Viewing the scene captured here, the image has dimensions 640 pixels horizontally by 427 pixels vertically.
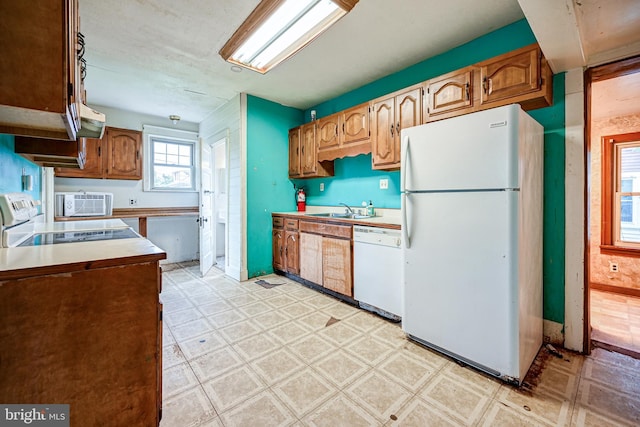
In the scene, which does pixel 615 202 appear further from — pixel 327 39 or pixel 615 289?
pixel 327 39

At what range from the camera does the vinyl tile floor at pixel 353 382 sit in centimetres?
137

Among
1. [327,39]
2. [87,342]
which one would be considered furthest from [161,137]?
[87,342]

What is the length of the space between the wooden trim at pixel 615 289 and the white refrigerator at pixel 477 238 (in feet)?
7.39

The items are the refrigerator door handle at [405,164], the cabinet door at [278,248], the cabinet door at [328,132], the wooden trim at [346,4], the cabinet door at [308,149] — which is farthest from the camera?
the cabinet door at [278,248]

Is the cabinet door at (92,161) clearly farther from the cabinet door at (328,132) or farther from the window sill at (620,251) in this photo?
the window sill at (620,251)

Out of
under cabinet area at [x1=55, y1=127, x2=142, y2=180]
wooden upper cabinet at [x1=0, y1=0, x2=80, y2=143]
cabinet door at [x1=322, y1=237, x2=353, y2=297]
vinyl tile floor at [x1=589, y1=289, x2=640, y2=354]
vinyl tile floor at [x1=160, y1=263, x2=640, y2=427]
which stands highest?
under cabinet area at [x1=55, y1=127, x2=142, y2=180]

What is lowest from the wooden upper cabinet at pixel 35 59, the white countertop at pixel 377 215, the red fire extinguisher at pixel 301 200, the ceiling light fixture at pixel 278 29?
the white countertop at pixel 377 215

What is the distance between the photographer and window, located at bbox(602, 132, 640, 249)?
3318 millimetres

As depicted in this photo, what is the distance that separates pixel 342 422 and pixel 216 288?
8.15 ft

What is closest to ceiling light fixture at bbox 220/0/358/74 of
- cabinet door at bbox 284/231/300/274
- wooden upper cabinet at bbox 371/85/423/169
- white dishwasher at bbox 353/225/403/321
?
wooden upper cabinet at bbox 371/85/423/169

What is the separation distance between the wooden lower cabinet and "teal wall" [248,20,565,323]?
2.57m

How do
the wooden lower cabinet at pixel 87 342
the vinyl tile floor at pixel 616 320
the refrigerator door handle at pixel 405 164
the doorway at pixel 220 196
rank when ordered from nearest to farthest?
Result: 1. the wooden lower cabinet at pixel 87 342
2. the refrigerator door handle at pixel 405 164
3. the vinyl tile floor at pixel 616 320
4. the doorway at pixel 220 196

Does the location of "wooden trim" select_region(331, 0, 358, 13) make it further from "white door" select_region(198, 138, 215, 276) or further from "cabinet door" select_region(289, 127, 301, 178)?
"white door" select_region(198, 138, 215, 276)

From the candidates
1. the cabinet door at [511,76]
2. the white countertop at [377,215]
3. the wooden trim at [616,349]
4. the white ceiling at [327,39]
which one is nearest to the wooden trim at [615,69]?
the white ceiling at [327,39]
